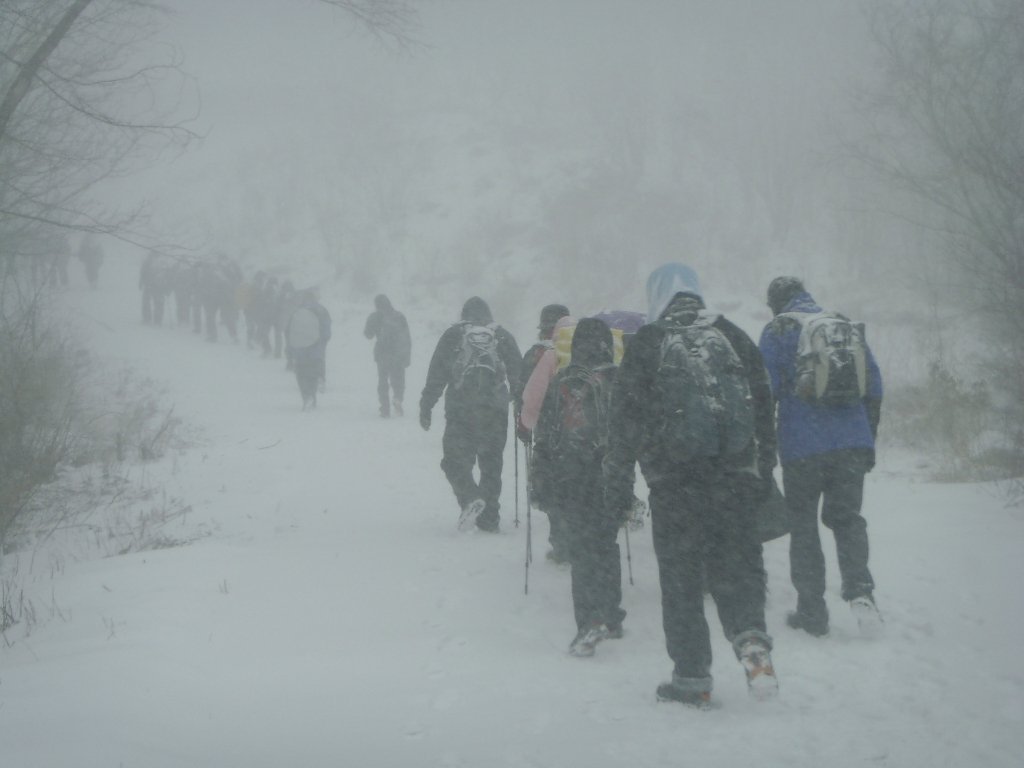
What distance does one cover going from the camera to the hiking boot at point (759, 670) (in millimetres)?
3025

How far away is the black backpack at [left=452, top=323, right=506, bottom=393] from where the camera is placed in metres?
6.17

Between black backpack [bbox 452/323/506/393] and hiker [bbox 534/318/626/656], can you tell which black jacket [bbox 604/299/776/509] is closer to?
hiker [bbox 534/318/626/656]

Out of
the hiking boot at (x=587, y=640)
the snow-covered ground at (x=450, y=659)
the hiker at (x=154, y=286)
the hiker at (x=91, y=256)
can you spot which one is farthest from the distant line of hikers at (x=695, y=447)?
the hiker at (x=91, y=256)

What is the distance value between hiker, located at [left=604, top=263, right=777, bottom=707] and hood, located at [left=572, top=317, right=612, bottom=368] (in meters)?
0.86

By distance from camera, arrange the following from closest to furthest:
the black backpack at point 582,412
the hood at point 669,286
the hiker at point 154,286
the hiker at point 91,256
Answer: the hood at point 669,286 < the black backpack at point 582,412 < the hiker at point 154,286 < the hiker at point 91,256

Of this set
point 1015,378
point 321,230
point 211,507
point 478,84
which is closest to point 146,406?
point 211,507

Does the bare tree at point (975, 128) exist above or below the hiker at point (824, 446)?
above

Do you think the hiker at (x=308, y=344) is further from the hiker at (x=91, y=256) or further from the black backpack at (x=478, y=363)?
the hiker at (x=91, y=256)

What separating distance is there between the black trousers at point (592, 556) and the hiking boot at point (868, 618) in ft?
4.61

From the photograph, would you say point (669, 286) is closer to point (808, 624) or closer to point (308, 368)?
point (808, 624)

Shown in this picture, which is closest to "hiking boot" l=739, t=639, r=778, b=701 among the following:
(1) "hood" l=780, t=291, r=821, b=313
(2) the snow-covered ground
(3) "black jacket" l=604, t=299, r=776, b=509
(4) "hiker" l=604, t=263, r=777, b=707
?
(4) "hiker" l=604, t=263, r=777, b=707

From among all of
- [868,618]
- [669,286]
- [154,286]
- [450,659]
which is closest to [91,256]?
[154,286]

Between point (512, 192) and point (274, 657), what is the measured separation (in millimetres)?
34547

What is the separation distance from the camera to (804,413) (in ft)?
13.4
